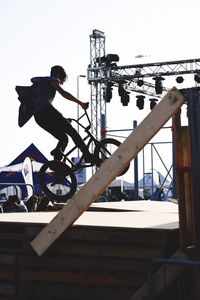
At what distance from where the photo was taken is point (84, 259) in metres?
5.44

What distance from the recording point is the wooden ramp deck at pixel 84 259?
514 centimetres

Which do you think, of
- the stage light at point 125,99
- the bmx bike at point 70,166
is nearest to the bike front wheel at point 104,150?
the bmx bike at point 70,166

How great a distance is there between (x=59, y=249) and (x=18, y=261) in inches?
19.8

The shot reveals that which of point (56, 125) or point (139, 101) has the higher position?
point (139, 101)

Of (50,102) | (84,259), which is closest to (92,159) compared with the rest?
(50,102)

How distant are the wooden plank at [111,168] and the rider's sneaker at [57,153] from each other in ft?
12.1

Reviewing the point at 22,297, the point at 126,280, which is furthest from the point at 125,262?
the point at 22,297

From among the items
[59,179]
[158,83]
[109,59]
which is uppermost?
[109,59]

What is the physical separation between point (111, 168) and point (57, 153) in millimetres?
4076

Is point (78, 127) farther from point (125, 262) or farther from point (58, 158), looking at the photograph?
point (125, 262)

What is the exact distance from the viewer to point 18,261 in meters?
5.75

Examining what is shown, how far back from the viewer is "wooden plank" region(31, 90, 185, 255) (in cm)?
483

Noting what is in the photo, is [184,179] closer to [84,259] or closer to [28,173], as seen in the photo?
[84,259]

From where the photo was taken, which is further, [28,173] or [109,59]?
[109,59]
